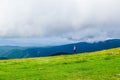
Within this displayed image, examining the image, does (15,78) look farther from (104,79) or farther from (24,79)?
(104,79)

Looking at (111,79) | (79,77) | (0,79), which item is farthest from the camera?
(0,79)

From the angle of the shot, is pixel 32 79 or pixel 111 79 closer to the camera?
pixel 111 79

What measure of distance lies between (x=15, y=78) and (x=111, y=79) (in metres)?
15.4

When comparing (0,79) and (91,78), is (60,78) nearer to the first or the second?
(91,78)

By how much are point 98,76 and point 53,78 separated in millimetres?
6570

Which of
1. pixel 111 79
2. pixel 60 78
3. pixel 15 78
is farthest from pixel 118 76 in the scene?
pixel 15 78

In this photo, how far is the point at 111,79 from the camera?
40.0 metres

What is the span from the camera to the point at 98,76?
42906mm

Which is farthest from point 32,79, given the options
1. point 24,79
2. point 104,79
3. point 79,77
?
point 104,79

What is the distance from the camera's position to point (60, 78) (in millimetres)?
43438

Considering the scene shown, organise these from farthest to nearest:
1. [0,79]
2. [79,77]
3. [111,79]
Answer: [0,79] → [79,77] → [111,79]

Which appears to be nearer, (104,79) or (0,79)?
(104,79)

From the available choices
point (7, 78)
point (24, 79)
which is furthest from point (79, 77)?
point (7, 78)

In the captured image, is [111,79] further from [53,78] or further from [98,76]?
[53,78]
